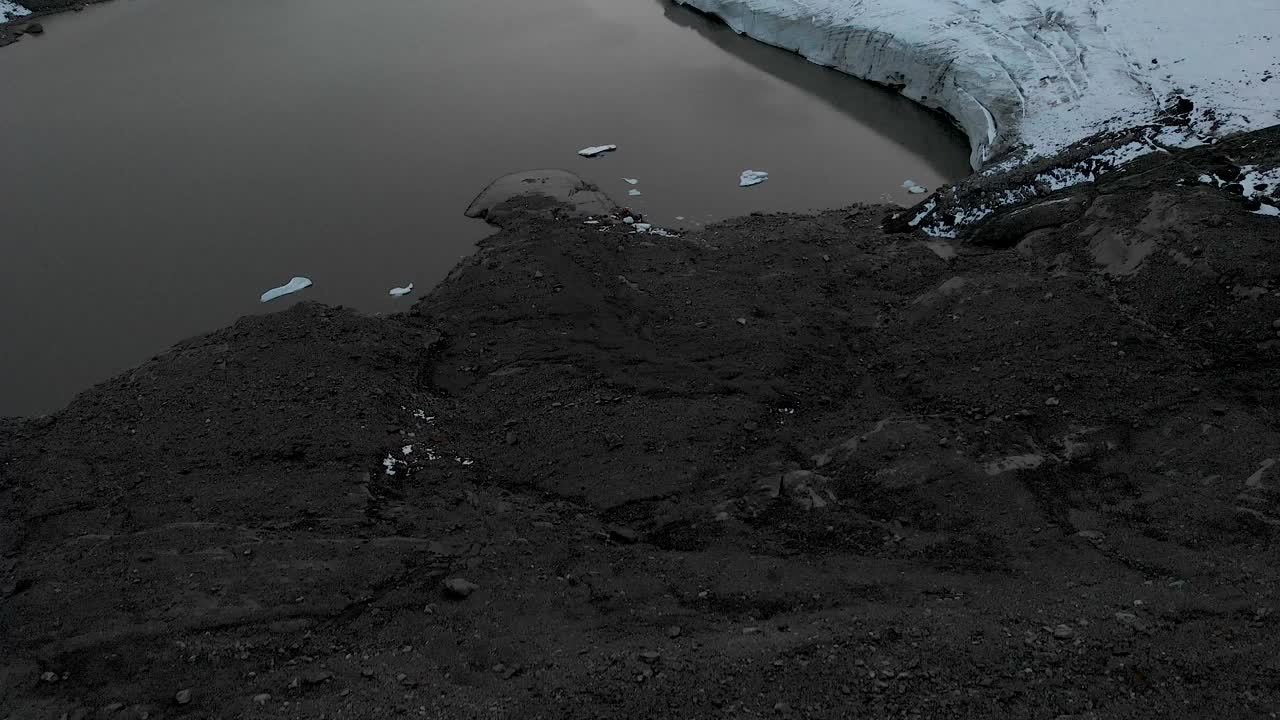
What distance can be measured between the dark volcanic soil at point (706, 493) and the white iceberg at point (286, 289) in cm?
192

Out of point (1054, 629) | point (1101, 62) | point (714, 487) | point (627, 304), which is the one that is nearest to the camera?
point (1054, 629)

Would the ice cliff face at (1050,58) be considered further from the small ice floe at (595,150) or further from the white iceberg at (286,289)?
the white iceberg at (286,289)

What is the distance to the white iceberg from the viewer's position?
12617mm

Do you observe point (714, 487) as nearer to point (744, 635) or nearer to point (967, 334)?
point (744, 635)

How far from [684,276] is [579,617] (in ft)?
19.8

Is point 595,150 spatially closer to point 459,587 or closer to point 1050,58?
point 1050,58

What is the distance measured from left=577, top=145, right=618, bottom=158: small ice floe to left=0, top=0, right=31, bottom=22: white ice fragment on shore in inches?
782

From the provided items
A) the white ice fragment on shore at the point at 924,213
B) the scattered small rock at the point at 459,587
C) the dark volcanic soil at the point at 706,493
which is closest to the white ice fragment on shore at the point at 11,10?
the dark volcanic soil at the point at 706,493

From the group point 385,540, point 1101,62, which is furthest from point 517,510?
point 1101,62

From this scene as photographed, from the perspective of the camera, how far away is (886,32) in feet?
65.1

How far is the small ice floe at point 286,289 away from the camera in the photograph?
12617 millimetres

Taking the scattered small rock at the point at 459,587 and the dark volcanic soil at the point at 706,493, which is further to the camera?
the scattered small rock at the point at 459,587

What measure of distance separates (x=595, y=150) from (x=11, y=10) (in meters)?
20.4

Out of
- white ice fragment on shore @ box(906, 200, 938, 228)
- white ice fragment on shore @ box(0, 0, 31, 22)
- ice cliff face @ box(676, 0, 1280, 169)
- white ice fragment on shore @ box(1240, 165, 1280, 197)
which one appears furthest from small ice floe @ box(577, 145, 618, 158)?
white ice fragment on shore @ box(0, 0, 31, 22)
